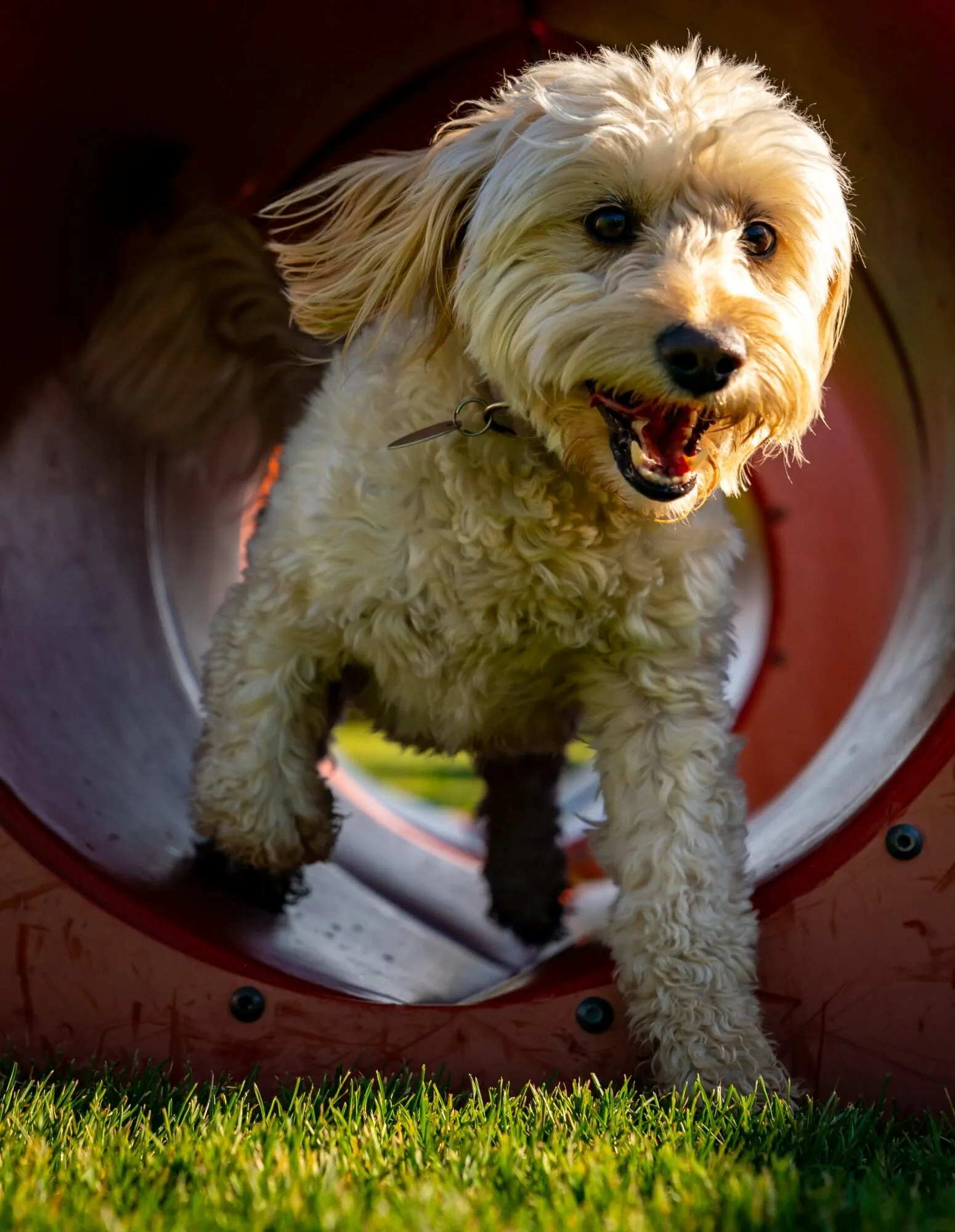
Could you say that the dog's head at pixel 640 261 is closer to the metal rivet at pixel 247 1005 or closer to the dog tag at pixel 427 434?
the dog tag at pixel 427 434

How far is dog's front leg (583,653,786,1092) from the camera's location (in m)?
2.94

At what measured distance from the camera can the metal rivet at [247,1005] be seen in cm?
303

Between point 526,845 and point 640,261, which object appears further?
point 526,845

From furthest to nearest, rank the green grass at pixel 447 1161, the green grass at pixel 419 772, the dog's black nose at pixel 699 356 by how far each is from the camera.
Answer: the green grass at pixel 419 772 < the dog's black nose at pixel 699 356 < the green grass at pixel 447 1161

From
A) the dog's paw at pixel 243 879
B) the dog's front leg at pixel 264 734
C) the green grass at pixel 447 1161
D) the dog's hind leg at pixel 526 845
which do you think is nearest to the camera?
the green grass at pixel 447 1161

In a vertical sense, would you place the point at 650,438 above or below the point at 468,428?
above

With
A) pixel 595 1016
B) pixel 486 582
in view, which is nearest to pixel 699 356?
pixel 486 582

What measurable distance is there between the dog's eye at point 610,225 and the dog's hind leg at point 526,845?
1.84 metres

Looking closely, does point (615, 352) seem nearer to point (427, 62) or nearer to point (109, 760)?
point (109, 760)

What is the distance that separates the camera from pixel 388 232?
3.12 m

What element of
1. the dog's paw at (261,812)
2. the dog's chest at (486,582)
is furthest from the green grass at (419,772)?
the dog's chest at (486,582)

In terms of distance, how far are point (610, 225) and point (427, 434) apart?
1.76 feet

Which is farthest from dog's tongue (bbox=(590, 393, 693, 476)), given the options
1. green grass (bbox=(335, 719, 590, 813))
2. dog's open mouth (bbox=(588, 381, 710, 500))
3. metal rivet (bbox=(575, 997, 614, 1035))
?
green grass (bbox=(335, 719, 590, 813))

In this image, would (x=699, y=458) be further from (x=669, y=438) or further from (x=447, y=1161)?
(x=447, y=1161)
